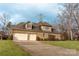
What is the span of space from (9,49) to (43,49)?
34cm

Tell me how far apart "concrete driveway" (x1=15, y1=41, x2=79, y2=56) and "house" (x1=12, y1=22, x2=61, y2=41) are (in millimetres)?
51

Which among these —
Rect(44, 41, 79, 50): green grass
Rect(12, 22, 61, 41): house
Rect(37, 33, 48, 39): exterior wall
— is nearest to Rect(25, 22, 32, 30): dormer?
Rect(12, 22, 61, 41): house

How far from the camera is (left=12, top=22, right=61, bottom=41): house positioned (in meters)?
3.03

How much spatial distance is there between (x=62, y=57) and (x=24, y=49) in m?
0.38

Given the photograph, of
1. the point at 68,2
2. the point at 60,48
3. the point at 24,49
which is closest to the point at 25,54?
the point at 24,49

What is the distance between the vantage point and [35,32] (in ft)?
10.0

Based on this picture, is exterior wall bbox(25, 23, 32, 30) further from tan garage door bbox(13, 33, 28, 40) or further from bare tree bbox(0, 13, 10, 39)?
bare tree bbox(0, 13, 10, 39)

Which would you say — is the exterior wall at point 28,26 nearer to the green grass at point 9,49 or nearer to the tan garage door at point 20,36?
the tan garage door at point 20,36

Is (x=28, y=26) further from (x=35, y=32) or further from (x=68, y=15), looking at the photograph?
(x=68, y=15)

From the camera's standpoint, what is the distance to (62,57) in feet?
9.84

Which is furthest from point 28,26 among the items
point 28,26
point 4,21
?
point 4,21

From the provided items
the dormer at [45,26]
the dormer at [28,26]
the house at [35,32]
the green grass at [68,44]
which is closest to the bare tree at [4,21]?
the house at [35,32]

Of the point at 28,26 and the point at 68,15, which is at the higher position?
the point at 68,15

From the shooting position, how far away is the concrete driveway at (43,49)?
300 cm
